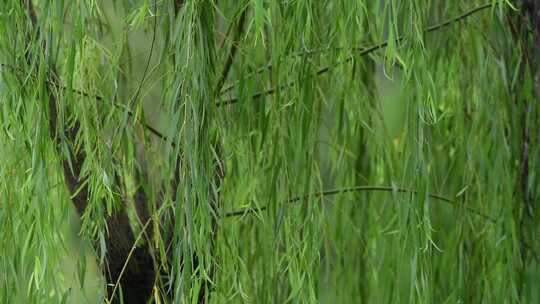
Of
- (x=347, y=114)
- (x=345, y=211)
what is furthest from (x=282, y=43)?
(x=345, y=211)

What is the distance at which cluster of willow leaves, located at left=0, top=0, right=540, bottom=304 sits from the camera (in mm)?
2201

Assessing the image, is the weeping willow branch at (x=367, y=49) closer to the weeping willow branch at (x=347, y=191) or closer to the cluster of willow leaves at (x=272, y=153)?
the cluster of willow leaves at (x=272, y=153)

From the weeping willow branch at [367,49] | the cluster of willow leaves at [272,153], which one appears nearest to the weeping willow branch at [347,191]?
the cluster of willow leaves at [272,153]

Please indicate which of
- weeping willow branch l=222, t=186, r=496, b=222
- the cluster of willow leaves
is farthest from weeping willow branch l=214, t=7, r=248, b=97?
weeping willow branch l=222, t=186, r=496, b=222

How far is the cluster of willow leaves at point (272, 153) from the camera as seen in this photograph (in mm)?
2201

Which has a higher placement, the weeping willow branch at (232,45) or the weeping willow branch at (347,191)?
the weeping willow branch at (232,45)

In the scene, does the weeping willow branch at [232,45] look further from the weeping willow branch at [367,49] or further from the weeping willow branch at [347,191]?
the weeping willow branch at [347,191]

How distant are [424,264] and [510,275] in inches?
18.0

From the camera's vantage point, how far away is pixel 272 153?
2.48m

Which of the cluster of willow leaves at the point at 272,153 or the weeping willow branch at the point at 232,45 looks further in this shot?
the weeping willow branch at the point at 232,45

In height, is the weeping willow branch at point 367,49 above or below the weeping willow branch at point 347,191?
above

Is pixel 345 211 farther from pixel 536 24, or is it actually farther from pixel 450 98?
pixel 536 24

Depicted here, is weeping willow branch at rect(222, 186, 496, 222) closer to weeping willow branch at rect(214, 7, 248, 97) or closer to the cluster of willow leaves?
the cluster of willow leaves

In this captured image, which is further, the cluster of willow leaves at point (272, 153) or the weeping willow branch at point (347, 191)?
the weeping willow branch at point (347, 191)
